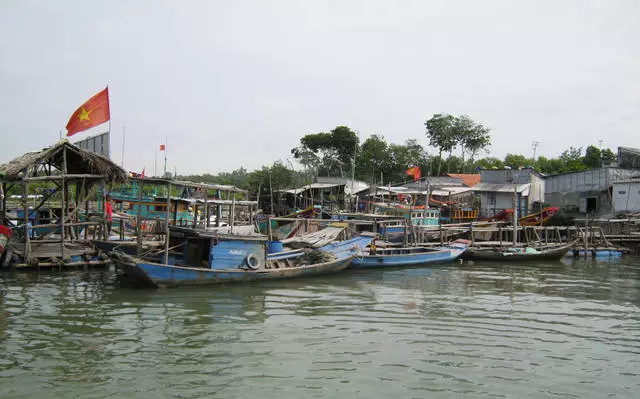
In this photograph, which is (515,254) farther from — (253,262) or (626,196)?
(626,196)

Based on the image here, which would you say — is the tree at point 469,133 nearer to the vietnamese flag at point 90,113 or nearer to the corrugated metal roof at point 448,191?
the corrugated metal roof at point 448,191

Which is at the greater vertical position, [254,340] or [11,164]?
[11,164]

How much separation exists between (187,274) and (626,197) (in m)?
26.7

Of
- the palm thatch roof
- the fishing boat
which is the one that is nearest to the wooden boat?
the fishing boat

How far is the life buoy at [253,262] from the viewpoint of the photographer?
44.3ft

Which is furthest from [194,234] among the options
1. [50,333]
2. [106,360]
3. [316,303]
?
[106,360]

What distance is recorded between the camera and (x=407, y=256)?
18266 millimetres

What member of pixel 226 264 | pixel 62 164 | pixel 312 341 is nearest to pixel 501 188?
pixel 226 264

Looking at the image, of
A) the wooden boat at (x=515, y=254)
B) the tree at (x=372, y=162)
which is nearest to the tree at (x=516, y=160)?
the tree at (x=372, y=162)

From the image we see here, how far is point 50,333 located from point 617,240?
25654mm

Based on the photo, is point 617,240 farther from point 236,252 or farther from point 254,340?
point 254,340

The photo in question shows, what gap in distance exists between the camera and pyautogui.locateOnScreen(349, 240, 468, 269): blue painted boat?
1734cm

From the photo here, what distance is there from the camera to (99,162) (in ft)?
48.7

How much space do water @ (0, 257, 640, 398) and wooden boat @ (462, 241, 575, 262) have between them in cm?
647
